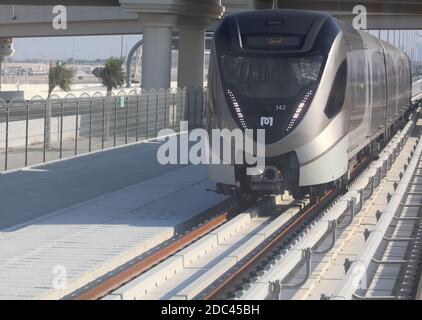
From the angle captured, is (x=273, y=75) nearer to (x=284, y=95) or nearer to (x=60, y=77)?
(x=284, y=95)

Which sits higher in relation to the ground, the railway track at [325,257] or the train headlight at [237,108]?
the train headlight at [237,108]

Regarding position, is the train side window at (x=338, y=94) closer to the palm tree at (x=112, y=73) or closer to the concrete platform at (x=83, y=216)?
the concrete platform at (x=83, y=216)

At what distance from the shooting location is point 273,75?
16094 mm

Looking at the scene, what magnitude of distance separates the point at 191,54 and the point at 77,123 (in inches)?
858

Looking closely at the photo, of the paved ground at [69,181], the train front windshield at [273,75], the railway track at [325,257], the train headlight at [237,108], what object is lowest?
the paved ground at [69,181]

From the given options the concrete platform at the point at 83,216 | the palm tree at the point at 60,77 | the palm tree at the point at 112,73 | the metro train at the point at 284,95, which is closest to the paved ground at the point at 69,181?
the concrete platform at the point at 83,216

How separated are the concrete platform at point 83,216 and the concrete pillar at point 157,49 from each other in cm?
1716

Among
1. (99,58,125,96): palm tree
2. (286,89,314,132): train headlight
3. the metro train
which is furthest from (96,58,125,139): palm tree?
(286,89,314,132): train headlight

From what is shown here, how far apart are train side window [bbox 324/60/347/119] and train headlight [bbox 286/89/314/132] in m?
0.40

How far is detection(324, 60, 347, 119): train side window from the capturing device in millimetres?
16250

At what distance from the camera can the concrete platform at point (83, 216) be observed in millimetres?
11927

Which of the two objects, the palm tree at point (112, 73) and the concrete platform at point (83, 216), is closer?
the concrete platform at point (83, 216)

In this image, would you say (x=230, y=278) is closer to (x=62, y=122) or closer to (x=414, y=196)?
(x=414, y=196)

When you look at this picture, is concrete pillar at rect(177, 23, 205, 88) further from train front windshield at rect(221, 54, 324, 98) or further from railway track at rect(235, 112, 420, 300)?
train front windshield at rect(221, 54, 324, 98)
